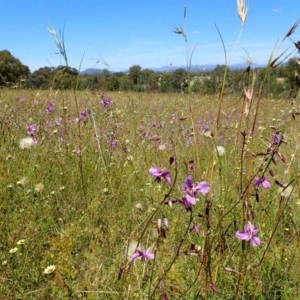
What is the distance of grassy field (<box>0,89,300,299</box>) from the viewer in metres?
1.33

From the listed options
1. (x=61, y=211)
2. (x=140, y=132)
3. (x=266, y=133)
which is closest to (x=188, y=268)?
(x=61, y=211)

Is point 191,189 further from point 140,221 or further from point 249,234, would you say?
point 140,221

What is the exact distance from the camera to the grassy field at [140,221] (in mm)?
1334

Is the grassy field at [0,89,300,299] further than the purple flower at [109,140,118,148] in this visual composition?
No

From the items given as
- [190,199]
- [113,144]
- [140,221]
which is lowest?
[140,221]

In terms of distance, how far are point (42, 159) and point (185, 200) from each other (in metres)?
2.08

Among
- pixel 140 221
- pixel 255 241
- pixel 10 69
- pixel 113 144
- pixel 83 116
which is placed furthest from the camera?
pixel 10 69

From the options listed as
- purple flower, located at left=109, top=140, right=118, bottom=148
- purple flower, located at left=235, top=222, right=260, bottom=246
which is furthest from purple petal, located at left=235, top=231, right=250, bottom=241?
purple flower, located at left=109, top=140, right=118, bottom=148

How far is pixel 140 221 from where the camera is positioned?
2287 mm

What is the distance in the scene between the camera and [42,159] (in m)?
2.93

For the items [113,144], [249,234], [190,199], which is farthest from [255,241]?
[113,144]

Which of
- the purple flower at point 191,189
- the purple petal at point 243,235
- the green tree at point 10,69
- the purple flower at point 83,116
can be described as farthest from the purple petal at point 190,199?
the green tree at point 10,69

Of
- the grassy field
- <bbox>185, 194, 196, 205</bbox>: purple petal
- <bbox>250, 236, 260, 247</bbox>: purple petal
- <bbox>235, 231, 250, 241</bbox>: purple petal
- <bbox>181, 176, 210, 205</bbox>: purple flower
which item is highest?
<bbox>181, 176, 210, 205</bbox>: purple flower

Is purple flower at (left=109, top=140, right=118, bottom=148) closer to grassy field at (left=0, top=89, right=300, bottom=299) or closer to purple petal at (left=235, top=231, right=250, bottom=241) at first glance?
grassy field at (left=0, top=89, right=300, bottom=299)
